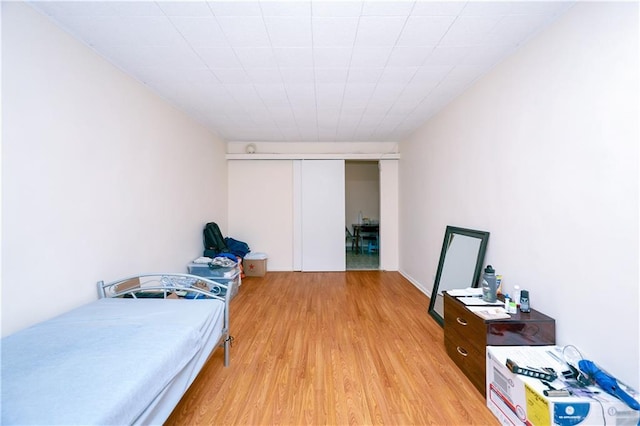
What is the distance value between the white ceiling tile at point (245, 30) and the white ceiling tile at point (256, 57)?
0.20 ft

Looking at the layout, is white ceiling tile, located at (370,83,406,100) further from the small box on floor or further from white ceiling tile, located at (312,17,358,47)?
the small box on floor

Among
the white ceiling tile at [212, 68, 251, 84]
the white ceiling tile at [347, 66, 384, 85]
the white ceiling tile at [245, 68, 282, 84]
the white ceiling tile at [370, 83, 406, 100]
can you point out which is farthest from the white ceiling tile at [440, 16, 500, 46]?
the white ceiling tile at [212, 68, 251, 84]

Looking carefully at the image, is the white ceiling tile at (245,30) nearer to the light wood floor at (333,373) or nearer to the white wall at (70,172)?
the white wall at (70,172)

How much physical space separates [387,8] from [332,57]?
0.60 metres

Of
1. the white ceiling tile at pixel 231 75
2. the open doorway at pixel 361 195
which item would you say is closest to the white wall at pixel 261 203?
the white ceiling tile at pixel 231 75

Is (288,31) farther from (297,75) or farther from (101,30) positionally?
(101,30)

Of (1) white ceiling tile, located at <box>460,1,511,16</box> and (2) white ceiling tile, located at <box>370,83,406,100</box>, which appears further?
(2) white ceiling tile, located at <box>370,83,406,100</box>

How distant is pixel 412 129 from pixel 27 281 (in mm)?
4583

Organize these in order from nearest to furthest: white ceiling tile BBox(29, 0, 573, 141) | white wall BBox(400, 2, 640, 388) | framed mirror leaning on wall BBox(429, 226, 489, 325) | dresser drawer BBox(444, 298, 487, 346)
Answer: white wall BBox(400, 2, 640, 388) → white ceiling tile BBox(29, 0, 573, 141) → dresser drawer BBox(444, 298, 487, 346) → framed mirror leaning on wall BBox(429, 226, 489, 325)

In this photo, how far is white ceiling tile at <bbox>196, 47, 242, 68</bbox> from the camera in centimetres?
197

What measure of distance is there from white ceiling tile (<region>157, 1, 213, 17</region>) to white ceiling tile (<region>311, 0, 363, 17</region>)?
0.70 metres

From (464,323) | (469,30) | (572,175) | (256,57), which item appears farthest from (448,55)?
(464,323)

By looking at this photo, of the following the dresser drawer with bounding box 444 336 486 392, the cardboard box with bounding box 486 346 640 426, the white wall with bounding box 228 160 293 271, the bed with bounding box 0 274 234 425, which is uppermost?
the white wall with bounding box 228 160 293 271

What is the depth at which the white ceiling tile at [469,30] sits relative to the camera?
5.41ft
